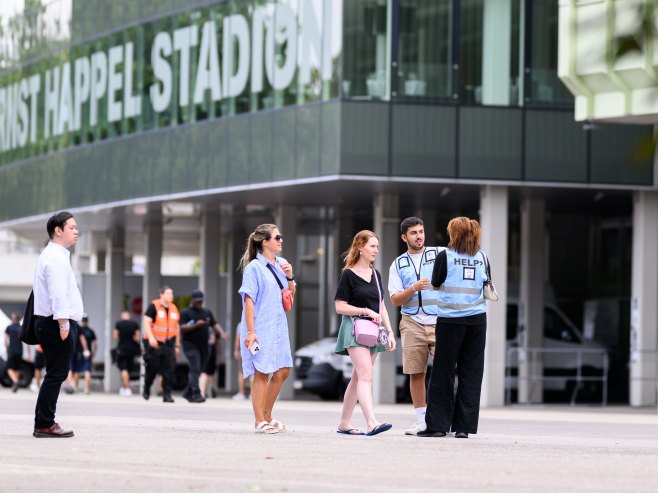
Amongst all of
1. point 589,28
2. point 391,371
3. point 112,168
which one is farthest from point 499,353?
point 589,28

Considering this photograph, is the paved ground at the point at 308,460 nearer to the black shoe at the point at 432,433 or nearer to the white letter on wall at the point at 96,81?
the black shoe at the point at 432,433

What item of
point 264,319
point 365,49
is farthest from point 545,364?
point 264,319

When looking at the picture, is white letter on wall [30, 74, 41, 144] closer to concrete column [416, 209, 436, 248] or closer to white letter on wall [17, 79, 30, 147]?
white letter on wall [17, 79, 30, 147]

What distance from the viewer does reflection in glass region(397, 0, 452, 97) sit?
27734 mm

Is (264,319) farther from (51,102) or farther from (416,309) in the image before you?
(51,102)

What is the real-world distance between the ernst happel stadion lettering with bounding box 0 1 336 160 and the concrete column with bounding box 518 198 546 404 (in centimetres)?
576

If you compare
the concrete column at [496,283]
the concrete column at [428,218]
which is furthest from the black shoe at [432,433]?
the concrete column at [428,218]

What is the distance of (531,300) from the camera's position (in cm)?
3188

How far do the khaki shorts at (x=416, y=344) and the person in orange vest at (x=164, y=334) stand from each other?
10.7 m

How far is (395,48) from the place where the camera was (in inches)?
1089

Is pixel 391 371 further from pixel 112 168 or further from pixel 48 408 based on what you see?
pixel 48 408

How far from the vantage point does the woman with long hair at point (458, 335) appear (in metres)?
12.5

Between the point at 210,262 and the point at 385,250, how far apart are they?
8861 millimetres

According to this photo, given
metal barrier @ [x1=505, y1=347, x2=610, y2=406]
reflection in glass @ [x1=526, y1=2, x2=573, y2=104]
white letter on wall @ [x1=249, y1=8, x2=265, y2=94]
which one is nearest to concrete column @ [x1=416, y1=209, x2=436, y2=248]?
metal barrier @ [x1=505, y1=347, x2=610, y2=406]
